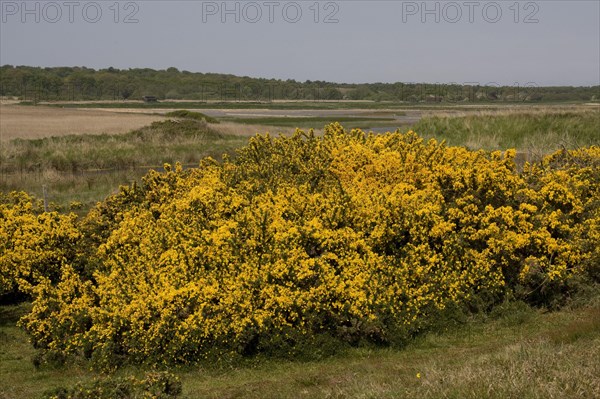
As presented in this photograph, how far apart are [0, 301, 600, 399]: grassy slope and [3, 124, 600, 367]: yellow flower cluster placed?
40cm

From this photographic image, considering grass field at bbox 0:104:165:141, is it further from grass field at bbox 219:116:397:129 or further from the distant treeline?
Answer: the distant treeline

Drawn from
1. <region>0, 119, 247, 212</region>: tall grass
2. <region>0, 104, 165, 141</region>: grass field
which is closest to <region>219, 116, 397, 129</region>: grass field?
<region>0, 104, 165, 141</region>: grass field

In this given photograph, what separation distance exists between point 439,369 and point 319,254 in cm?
372

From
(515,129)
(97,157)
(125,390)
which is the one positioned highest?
(515,129)

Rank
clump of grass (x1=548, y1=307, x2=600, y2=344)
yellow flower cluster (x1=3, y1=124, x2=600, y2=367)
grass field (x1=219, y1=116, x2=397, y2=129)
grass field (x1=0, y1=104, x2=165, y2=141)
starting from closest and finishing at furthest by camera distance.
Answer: clump of grass (x1=548, y1=307, x2=600, y2=344) → yellow flower cluster (x1=3, y1=124, x2=600, y2=367) → grass field (x1=0, y1=104, x2=165, y2=141) → grass field (x1=219, y1=116, x2=397, y2=129)

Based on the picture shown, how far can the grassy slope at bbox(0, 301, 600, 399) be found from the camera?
18.7 ft

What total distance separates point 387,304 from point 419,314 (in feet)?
2.10

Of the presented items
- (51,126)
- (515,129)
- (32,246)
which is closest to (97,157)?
(515,129)

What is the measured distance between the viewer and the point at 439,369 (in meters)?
6.87

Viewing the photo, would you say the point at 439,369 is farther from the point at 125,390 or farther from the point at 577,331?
the point at 125,390

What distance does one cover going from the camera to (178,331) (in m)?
8.66

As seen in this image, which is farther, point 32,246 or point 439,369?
point 32,246

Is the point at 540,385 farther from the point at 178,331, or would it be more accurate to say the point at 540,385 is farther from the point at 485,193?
the point at 485,193

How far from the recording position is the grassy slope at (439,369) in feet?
18.7
